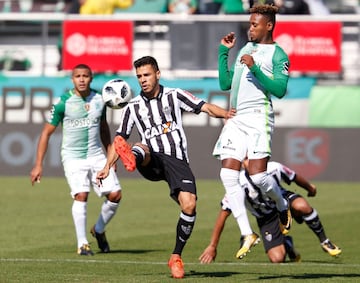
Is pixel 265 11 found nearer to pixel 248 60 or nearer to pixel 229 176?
pixel 248 60

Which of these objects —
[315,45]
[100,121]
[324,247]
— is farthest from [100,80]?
[324,247]

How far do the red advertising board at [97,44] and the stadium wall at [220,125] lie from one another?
36 centimetres

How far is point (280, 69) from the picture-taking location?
11.9 meters

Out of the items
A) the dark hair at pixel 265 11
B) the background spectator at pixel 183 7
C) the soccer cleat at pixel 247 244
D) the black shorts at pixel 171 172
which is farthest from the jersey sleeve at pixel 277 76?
the background spectator at pixel 183 7

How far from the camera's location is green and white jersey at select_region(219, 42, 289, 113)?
1202cm

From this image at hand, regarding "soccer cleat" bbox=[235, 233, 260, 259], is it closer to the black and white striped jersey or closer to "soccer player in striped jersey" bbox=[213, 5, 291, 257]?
"soccer player in striped jersey" bbox=[213, 5, 291, 257]

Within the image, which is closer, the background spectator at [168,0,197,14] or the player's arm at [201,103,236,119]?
the player's arm at [201,103,236,119]

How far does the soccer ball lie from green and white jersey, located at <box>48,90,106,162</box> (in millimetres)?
1353

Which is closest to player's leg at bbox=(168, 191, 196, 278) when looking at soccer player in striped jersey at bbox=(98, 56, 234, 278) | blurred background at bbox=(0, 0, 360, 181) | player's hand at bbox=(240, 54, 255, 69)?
soccer player in striped jersey at bbox=(98, 56, 234, 278)

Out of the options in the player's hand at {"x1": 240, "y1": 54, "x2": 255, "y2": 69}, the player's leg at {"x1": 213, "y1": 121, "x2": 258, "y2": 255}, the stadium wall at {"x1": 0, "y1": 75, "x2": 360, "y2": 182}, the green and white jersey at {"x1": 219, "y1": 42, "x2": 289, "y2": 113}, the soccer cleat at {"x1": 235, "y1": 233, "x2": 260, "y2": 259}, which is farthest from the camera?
the stadium wall at {"x1": 0, "y1": 75, "x2": 360, "y2": 182}

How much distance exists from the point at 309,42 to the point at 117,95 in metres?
11.9

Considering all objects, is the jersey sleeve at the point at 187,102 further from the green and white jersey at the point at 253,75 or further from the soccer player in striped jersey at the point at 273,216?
the soccer player in striped jersey at the point at 273,216

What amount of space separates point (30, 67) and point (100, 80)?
182 centimetres

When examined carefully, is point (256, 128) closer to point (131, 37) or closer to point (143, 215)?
point (143, 215)
